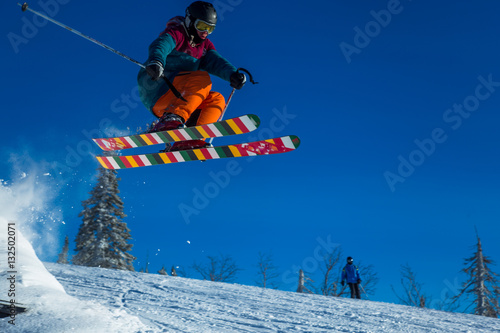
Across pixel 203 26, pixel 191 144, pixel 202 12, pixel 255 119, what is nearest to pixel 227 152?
pixel 191 144

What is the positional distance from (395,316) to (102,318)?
13.7 feet

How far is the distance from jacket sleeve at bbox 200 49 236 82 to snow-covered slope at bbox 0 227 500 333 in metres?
2.81

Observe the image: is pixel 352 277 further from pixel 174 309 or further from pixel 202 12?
pixel 202 12

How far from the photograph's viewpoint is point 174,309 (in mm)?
4645

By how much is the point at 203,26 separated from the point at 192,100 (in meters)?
0.84

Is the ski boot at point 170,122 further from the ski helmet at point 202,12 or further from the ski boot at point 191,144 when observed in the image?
the ski helmet at point 202,12

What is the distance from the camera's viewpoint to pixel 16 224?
179 inches

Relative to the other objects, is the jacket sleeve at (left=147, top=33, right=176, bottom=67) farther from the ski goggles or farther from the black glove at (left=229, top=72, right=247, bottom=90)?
the black glove at (left=229, top=72, right=247, bottom=90)

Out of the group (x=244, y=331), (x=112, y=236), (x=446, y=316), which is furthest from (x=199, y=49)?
(x=112, y=236)

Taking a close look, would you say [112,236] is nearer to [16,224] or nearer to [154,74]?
[16,224]

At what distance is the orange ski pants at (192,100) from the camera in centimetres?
463

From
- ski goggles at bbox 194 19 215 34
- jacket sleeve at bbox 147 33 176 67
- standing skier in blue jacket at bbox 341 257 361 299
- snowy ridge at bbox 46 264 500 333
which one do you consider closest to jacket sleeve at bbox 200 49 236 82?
ski goggles at bbox 194 19 215 34

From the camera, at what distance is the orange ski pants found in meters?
4.63

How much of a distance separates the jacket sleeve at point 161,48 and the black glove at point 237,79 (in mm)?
809
